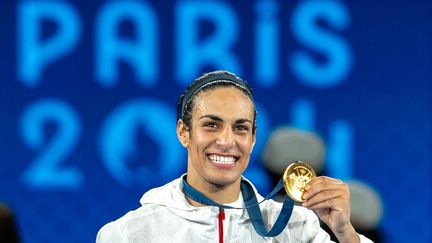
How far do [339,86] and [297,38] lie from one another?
11.9 inches

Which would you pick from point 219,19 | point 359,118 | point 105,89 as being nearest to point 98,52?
point 105,89

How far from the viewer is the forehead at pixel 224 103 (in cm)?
353

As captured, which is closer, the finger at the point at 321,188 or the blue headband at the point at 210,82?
the finger at the point at 321,188

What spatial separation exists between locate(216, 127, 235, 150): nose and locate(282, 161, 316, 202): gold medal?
0.20m

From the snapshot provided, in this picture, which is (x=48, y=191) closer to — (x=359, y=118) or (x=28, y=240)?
(x=28, y=240)

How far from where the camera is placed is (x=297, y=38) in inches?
212

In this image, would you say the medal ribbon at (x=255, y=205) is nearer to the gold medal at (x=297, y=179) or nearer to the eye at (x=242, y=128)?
the gold medal at (x=297, y=179)

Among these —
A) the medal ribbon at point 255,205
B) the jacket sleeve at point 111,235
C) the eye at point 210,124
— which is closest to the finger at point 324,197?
the medal ribbon at point 255,205

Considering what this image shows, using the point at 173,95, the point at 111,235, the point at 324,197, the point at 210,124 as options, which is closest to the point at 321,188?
the point at 324,197

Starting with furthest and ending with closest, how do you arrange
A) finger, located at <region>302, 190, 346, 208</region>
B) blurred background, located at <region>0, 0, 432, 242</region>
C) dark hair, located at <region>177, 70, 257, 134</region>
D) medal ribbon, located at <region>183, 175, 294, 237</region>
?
blurred background, located at <region>0, 0, 432, 242</region> < dark hair, located at <region>177, 70, 257, 134</region> < medal ribbon, located at <region>183, 175, 294, 237</region> < finger, located at <region>302, 190, 346, 208</region>

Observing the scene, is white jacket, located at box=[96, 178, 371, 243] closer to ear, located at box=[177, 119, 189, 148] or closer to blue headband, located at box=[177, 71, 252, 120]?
ear, located at box=[177, 119, 189, 148]

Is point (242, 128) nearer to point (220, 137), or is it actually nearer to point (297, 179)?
point (220, 137)

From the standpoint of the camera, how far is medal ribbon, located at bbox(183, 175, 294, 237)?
11.4 ft

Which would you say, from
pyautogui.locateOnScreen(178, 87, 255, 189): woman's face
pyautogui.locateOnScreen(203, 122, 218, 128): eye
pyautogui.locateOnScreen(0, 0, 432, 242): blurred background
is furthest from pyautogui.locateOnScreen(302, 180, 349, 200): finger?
pyautogui.locateOnScreen(0, 0, 432, 242): blurred background
